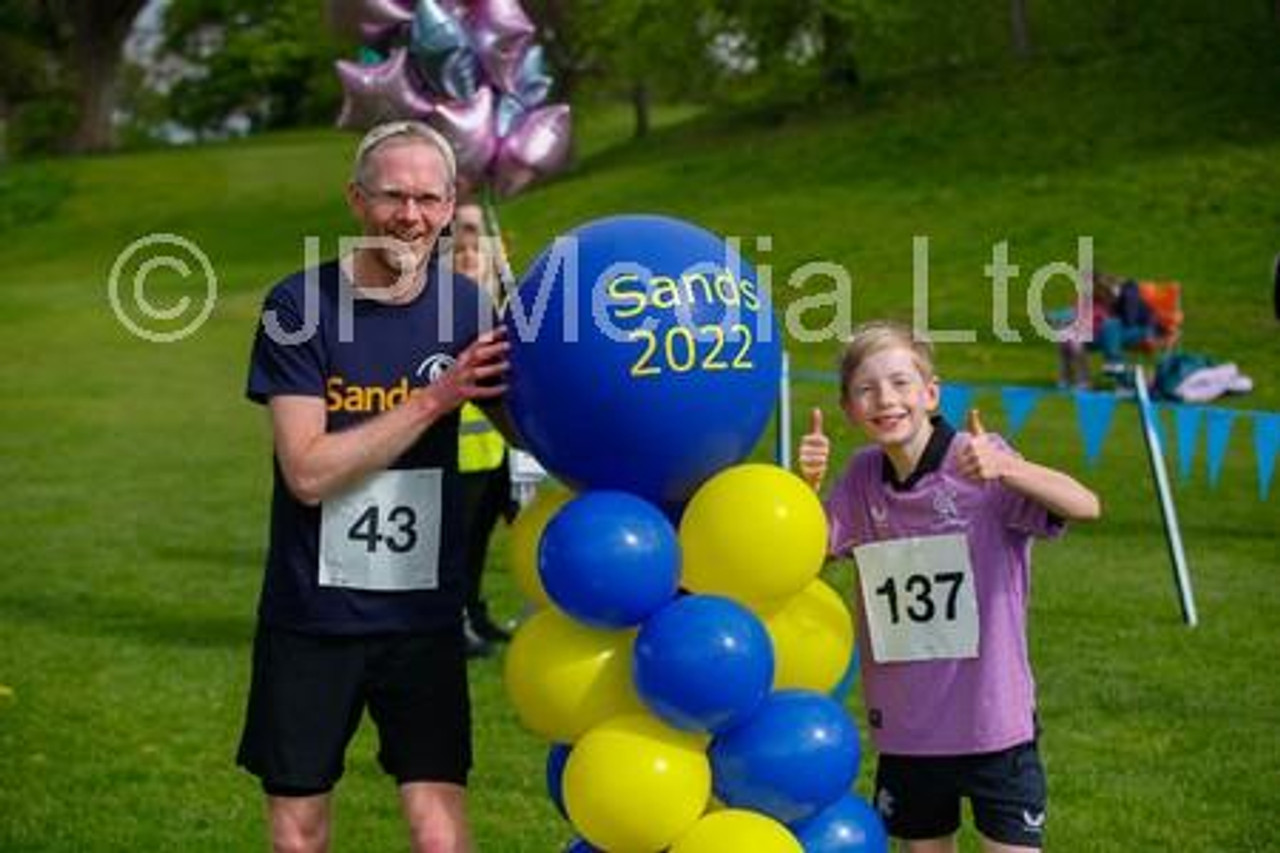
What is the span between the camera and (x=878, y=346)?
405 cm

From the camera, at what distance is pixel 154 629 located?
8719mm

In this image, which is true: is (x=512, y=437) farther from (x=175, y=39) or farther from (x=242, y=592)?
(x=175, y=39)

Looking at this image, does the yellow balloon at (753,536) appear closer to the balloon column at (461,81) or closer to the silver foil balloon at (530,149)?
the balloon column at (461,81)

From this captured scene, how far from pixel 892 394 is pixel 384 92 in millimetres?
4400

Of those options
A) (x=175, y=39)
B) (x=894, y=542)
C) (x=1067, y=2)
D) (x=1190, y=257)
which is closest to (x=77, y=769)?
(x=894, y=542)

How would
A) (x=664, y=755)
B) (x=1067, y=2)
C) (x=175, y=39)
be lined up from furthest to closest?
(x=175, y=39) → (x=1067, y=2) → (x=664, y=755)

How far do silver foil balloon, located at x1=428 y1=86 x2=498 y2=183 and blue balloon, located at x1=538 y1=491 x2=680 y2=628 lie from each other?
432cm

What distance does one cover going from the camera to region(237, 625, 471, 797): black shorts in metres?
3.94

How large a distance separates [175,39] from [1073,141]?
4774 centimetres

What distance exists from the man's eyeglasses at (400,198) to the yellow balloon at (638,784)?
3.51ft

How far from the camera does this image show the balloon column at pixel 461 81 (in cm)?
789

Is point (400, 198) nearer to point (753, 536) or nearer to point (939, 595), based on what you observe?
point (753, 536)

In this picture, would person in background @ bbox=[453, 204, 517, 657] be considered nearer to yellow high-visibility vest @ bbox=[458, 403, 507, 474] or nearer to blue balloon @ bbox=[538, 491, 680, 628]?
yellow high-visibility vest @ bbox=[458, 403, 507, 474]

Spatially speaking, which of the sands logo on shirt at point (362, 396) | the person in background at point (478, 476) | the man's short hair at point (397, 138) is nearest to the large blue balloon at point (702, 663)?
the sands logo on shirt at point (362, 396)
